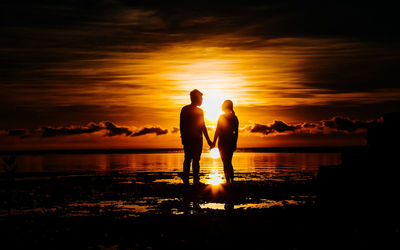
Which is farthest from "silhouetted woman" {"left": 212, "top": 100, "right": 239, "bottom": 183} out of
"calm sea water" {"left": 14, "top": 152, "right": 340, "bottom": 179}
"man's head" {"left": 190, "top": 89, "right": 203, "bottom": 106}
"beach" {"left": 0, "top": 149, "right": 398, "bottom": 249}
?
"calm sea water" {"left": 14, "top": 152, "right": 340, "bottom": 179}

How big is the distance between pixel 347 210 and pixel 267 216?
1.78 meters

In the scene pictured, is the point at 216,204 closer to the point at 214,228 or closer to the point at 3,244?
the point at 214,228

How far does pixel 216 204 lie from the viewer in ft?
39.8

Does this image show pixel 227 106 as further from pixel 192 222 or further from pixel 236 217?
pixel 192 222

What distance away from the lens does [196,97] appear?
14.4 m

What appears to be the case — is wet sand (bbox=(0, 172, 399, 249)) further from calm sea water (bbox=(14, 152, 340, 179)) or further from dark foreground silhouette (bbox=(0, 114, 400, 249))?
calm sea water (bbox=(14, 152, 340, 179))

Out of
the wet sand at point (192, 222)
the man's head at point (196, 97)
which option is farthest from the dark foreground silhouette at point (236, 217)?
the man's head at point (196, 97)

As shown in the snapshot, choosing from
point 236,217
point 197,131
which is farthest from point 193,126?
point 236,217

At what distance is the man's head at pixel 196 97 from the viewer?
14.3m

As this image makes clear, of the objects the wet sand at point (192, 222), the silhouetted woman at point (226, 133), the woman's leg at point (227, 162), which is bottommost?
the wet sand at point (192, 222)

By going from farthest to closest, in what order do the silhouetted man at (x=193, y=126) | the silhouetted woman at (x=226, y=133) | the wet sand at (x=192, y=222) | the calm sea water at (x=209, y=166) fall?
1. the calm sea water at (x=209, y=166)
2. the silhouetted woman at (x=226, y=133)
3. the silhouetted man at (x=193, y=126)
4. the wet sand at (x=192, y=222)

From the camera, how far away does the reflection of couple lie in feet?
47.5

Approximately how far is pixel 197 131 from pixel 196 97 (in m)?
1.15

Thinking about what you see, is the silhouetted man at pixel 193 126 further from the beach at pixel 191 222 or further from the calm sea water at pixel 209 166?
the calm sea water at pixel 209 166
